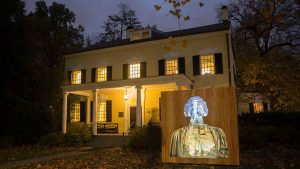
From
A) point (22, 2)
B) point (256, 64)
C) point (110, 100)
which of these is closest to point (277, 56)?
point (256, 64)

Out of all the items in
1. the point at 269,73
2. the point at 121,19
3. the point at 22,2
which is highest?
the point at 121,19

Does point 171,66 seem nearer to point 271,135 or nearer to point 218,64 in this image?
point 218,64

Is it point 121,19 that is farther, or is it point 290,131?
point 121,19

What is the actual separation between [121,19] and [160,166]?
36535mm

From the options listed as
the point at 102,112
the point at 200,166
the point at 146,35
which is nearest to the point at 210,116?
the point at 200,166

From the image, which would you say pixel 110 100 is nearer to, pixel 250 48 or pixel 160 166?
pixel 160 166

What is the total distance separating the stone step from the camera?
16.2 meters

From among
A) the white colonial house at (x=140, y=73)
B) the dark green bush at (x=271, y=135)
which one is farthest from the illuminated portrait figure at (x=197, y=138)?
the white colonial house at (x=140, y=73)

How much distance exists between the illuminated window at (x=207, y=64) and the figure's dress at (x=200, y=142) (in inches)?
431

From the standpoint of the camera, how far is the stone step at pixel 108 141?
1625 cm

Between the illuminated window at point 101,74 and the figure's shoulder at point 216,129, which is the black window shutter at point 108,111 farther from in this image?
the figure's shoulder at point 216,129

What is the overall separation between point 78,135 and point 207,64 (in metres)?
9.66

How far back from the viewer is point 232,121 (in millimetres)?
8000

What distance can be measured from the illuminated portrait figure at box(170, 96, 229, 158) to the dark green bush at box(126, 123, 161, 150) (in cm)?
511
